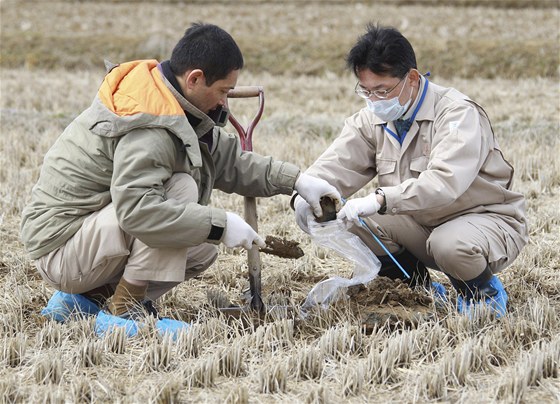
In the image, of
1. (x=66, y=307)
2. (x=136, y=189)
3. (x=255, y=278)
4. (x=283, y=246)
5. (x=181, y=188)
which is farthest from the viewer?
(x=283, y=246)

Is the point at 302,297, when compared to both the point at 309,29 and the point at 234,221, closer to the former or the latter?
the point at 234,221

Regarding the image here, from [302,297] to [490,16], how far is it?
49.5ft

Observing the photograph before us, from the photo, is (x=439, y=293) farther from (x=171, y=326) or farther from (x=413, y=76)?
(x=171, y=326)

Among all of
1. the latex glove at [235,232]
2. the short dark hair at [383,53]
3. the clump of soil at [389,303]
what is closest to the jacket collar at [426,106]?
the short dark hair at [383,53]

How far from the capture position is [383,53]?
4.00 metres

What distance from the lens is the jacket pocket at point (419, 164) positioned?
4207 millimetres

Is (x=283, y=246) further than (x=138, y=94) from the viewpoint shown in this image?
Yes

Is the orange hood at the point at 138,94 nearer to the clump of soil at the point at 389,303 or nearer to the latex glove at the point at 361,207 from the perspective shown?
the latex glove at the point at 361,207

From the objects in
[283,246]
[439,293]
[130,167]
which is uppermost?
[130,167]

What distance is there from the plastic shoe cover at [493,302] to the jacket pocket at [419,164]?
0.62 meters

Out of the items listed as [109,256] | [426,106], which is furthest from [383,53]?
[109,256]

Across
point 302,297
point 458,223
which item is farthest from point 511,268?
point 302,297

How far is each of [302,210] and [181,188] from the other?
764mm

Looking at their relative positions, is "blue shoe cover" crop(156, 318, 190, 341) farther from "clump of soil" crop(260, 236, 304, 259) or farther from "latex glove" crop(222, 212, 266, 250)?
"clump of soil" crop(260, 236, 304, 259)
